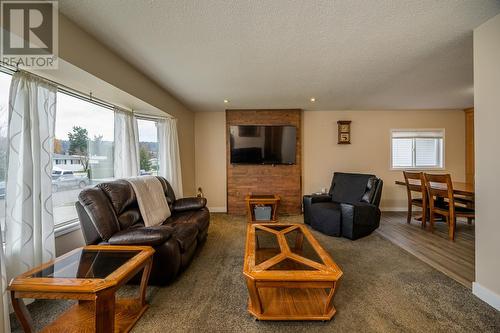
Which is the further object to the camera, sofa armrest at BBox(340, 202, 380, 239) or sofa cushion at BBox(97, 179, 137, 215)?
sofa armrest at BBox(340, 202, 380, 239)

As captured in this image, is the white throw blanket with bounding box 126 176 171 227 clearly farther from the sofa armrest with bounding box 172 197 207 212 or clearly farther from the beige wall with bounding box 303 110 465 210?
the beige wall with bounding box 303 110 465 210

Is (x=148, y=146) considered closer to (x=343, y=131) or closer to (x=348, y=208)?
(x=348, y=208)

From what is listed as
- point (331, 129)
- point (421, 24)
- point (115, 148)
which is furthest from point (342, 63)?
point (115, 148)

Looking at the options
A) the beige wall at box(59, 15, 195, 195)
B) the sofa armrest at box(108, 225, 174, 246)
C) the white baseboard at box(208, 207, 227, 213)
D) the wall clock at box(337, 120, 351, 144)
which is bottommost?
the white baseboard at box(208, 207, 227, 213)

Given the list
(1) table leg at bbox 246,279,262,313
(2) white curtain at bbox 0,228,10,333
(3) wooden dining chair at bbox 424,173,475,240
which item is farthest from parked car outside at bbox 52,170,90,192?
(3) wooden dining chair at bbox 424,173,475,240

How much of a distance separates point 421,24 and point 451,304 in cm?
239

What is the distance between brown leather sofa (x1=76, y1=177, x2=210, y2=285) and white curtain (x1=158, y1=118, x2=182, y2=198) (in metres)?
1.34

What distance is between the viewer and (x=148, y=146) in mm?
3678

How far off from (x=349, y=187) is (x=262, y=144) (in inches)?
77.1

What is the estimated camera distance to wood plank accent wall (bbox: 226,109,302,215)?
14.9ft

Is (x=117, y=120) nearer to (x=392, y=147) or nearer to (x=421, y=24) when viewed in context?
(x=421, y=24)

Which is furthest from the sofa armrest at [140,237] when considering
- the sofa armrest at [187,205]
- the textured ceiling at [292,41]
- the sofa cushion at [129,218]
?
the textured ceiling at [292,41]

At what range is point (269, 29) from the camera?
1.76 m

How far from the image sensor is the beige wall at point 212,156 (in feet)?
15.5
